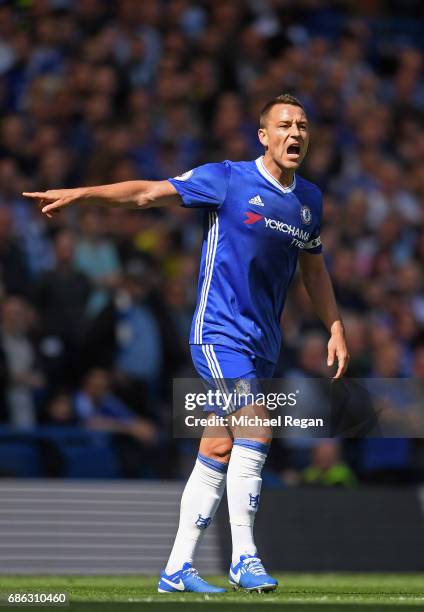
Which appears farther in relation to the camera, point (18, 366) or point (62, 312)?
point (62, 312)

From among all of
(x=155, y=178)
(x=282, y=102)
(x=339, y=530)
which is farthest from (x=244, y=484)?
(x=155, y=178)

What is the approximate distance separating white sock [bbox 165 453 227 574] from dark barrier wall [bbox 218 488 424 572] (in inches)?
107

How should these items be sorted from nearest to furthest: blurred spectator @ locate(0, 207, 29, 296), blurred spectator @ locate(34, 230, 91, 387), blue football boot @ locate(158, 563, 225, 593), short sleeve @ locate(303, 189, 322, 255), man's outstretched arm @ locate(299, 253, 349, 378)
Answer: blue football boot @ locate(158, 563, 225, 593) → short sleeve @ locate(303, 189, 322, 255) → man's outstretched arm @ locate(299, 253, 349, 378) → blurred spectator @ locate(34, 230, 91, 387) → blurred spectator @ locate(0, 207, 29, 296)

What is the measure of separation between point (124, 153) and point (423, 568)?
16.9 feet

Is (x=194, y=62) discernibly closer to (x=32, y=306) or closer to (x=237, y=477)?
(x=32, y=306)

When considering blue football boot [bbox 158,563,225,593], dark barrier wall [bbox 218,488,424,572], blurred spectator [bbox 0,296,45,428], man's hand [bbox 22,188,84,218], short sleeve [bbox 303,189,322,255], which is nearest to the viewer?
man's hand [bbox 22,188,84,218]

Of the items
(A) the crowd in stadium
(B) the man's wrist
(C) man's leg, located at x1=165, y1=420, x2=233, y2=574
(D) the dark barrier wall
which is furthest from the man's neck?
(D) the dark barrier wall

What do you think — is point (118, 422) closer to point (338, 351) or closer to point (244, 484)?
point (338, 351)

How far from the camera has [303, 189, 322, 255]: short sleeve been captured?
6879 millimetres

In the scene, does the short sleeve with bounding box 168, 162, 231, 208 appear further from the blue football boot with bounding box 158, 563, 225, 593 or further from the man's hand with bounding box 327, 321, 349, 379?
the blue football boot with bounding box 158, 563, 225, 593

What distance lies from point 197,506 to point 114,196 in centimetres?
159

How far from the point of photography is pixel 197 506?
21.6ft

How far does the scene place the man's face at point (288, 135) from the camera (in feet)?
21.9

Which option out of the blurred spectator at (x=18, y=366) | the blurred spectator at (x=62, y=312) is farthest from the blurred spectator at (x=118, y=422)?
the blurred spectator at (x=18, y=366)
